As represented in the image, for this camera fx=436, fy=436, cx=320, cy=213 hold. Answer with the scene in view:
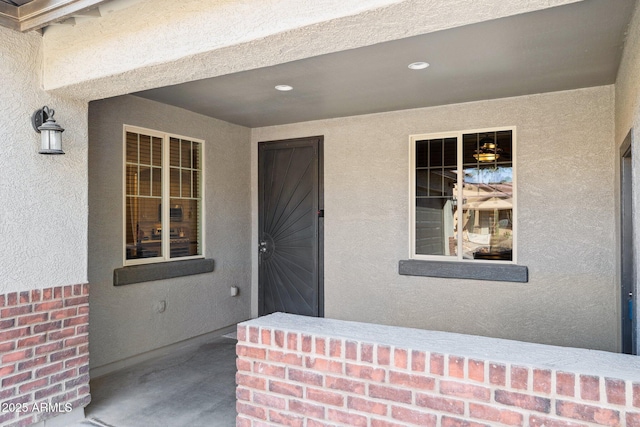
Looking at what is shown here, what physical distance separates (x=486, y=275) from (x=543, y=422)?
3.21 metres

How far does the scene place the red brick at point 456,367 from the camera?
1517 mm

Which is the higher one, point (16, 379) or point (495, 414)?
point (495, 414)

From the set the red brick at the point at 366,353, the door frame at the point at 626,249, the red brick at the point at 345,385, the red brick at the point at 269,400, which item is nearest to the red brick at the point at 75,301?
the red brick at the point at 269,400

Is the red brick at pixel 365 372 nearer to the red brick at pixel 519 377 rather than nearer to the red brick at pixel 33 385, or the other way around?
the red brick at pixel 519 377

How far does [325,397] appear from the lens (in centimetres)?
178

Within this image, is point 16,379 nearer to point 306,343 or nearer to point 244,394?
point 244,394

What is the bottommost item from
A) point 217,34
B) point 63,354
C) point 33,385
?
point 33,385

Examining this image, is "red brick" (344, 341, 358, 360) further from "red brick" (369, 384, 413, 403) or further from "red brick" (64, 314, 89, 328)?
"red brick" (64, 314, 89, 328)

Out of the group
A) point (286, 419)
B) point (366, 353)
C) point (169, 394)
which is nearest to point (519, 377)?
point (366, 353)

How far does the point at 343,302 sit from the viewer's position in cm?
527

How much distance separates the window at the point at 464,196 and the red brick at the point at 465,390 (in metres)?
3.24

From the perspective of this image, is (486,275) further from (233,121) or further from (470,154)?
(233,121)

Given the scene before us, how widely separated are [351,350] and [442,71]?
2.72m

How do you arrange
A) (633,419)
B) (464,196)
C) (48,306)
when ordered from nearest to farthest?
(633,419) < (48,306) < (464,196)
